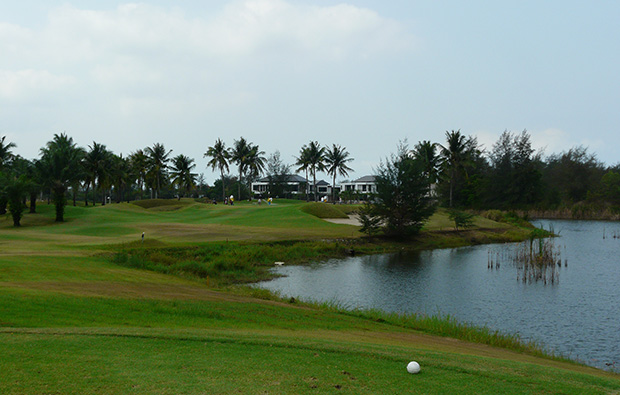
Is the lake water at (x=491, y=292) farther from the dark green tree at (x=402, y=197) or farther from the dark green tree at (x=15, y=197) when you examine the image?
the dark green tree at (x=15, y=197)

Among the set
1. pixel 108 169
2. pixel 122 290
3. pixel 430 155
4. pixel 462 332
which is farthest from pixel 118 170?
pixel 462 332

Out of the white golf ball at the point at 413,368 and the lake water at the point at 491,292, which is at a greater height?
the white golf ball at the point at 413,368

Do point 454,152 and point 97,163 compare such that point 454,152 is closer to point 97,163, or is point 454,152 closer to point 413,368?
point 97,163

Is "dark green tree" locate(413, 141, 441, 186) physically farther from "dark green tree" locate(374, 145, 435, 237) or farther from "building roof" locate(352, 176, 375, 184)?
"building roof" locate(352, 176, 375, 184)

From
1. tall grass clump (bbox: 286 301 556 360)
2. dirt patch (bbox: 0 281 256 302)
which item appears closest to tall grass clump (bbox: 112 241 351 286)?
dirt patch (bbox: 0 281 256 302)

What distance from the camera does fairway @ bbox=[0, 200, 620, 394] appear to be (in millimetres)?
7340

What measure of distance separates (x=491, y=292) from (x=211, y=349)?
22.8m

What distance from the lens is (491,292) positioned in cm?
2836

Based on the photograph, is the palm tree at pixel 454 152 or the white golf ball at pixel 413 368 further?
the palm tree at pixel 454 152

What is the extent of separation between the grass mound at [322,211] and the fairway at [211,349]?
47.7m

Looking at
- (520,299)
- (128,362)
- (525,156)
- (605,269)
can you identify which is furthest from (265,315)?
(525,156)

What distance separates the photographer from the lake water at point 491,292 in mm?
19781

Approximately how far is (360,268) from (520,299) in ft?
46.4

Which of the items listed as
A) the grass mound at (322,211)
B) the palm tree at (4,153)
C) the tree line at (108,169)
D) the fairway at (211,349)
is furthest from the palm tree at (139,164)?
the fairway at (211,349)
